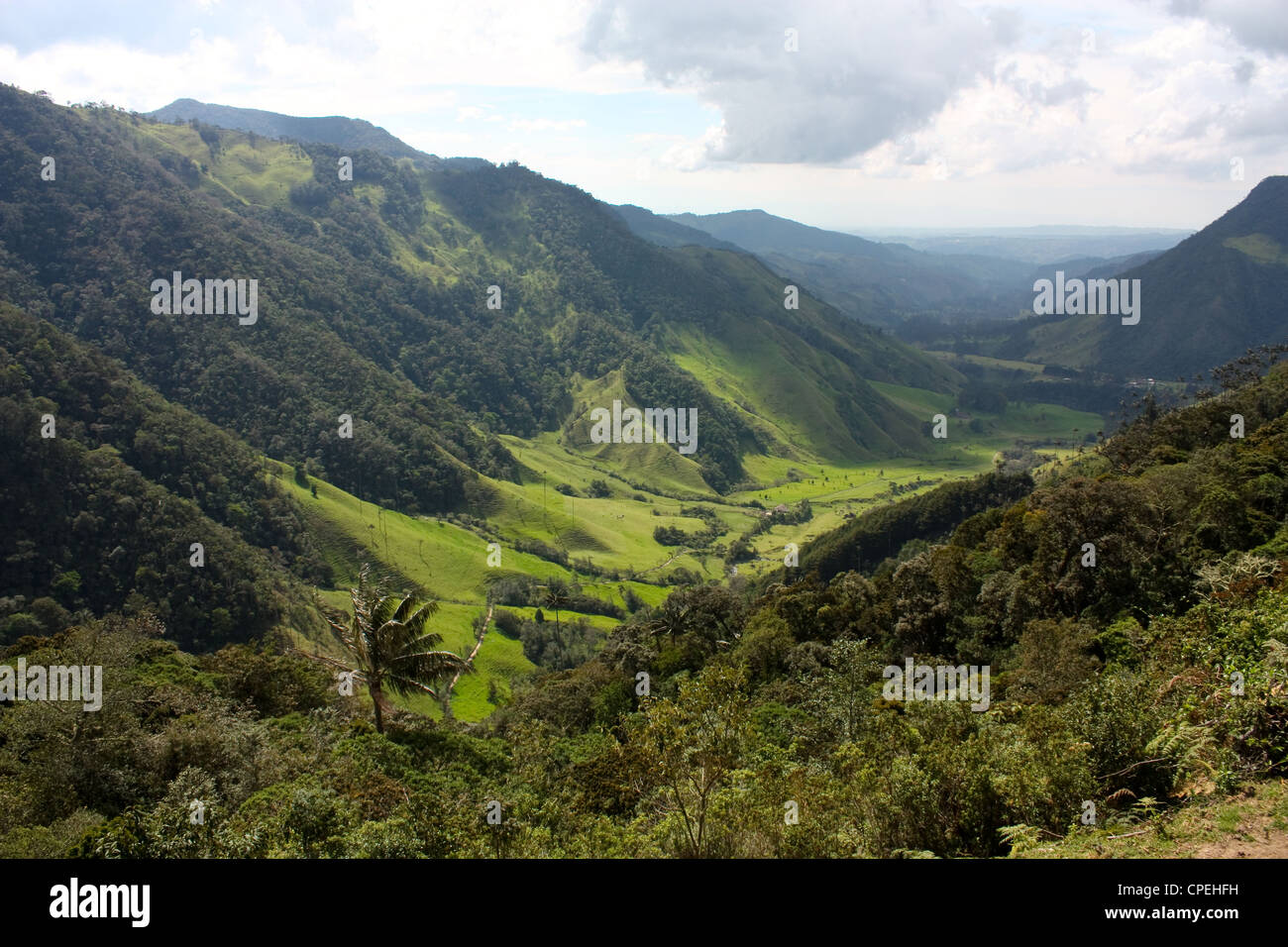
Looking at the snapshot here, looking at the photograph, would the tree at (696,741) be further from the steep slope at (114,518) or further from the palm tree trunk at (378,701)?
the steep slope at (114,518)

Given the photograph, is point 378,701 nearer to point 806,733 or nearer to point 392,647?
point 392,647

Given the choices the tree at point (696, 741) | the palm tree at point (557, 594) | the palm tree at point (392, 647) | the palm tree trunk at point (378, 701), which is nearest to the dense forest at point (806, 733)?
the tree at point (696, 741)

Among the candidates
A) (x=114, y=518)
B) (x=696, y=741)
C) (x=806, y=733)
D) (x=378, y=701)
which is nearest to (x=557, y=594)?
(x=114, y=518)

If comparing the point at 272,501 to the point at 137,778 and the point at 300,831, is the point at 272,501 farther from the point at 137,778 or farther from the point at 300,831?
the point at 300,831

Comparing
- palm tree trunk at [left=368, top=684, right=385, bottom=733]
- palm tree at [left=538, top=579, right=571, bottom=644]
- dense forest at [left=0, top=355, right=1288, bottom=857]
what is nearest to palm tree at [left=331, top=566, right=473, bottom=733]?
palm tree trunk at [left=368, top=684, right=385, bottom=733]

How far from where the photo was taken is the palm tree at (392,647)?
3033cm

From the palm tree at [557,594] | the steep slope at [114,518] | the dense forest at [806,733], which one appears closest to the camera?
the dense forest at [806,733]

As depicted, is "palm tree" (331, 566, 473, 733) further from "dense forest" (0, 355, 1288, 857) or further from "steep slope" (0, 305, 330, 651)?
"steep slope" (0, 305, 330, 651)

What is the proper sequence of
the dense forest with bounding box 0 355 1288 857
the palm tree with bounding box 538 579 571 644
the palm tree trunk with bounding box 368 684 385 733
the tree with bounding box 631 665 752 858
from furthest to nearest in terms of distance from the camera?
the palm tree with bounding box 538 579 571 644
the palm tree trunk with bounding box 368 684 385 733
the dense forest with bounding box 0 355 1288 857
the tree with bounding box 631 665 752 858

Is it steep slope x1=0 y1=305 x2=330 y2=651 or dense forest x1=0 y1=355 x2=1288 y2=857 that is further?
steep slope x1=0 y1=305 x2=330 y2=651

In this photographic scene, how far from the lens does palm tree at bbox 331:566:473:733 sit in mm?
30328
